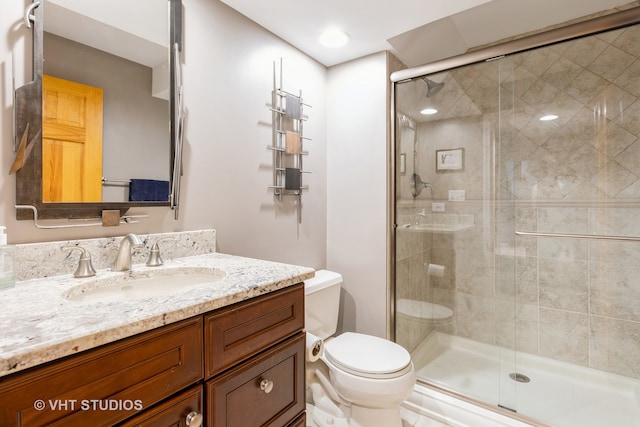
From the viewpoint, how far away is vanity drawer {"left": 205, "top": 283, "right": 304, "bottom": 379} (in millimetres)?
747

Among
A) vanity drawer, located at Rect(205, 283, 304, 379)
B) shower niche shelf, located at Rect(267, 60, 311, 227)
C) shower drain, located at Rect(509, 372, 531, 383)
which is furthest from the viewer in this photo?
shower drain, located at Rect(509, 372, 531, 383)

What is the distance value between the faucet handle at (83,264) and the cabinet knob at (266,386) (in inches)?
25.0

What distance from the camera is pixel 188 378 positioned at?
0.70 m

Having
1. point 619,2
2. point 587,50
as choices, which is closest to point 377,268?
point 587,50

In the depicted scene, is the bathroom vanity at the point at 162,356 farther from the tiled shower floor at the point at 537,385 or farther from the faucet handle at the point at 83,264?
the tiled shower floor at the point at 537,385

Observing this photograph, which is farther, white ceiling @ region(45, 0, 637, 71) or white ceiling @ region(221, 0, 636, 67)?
white ceiling @ region(221, 0, 636, 67)

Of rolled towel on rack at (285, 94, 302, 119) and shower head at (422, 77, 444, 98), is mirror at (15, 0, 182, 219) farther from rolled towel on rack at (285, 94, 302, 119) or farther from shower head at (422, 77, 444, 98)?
shower head at (422, 77, 444, 98)

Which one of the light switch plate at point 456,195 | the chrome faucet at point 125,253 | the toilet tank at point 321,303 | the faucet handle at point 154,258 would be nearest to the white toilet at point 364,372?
the toilet tank at point 321,303

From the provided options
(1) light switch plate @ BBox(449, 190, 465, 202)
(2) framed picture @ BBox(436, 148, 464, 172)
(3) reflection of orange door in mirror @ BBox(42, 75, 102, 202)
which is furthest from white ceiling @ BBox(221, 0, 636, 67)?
(1) light switch plate @ BBox(449, 190, 465, 202)

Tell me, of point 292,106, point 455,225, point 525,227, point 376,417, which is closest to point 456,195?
point 455,225

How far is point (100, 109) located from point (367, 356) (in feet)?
4.97

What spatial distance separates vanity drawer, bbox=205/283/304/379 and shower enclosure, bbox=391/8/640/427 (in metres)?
1.12

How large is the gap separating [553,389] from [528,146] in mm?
1514

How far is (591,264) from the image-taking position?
1894 mm
